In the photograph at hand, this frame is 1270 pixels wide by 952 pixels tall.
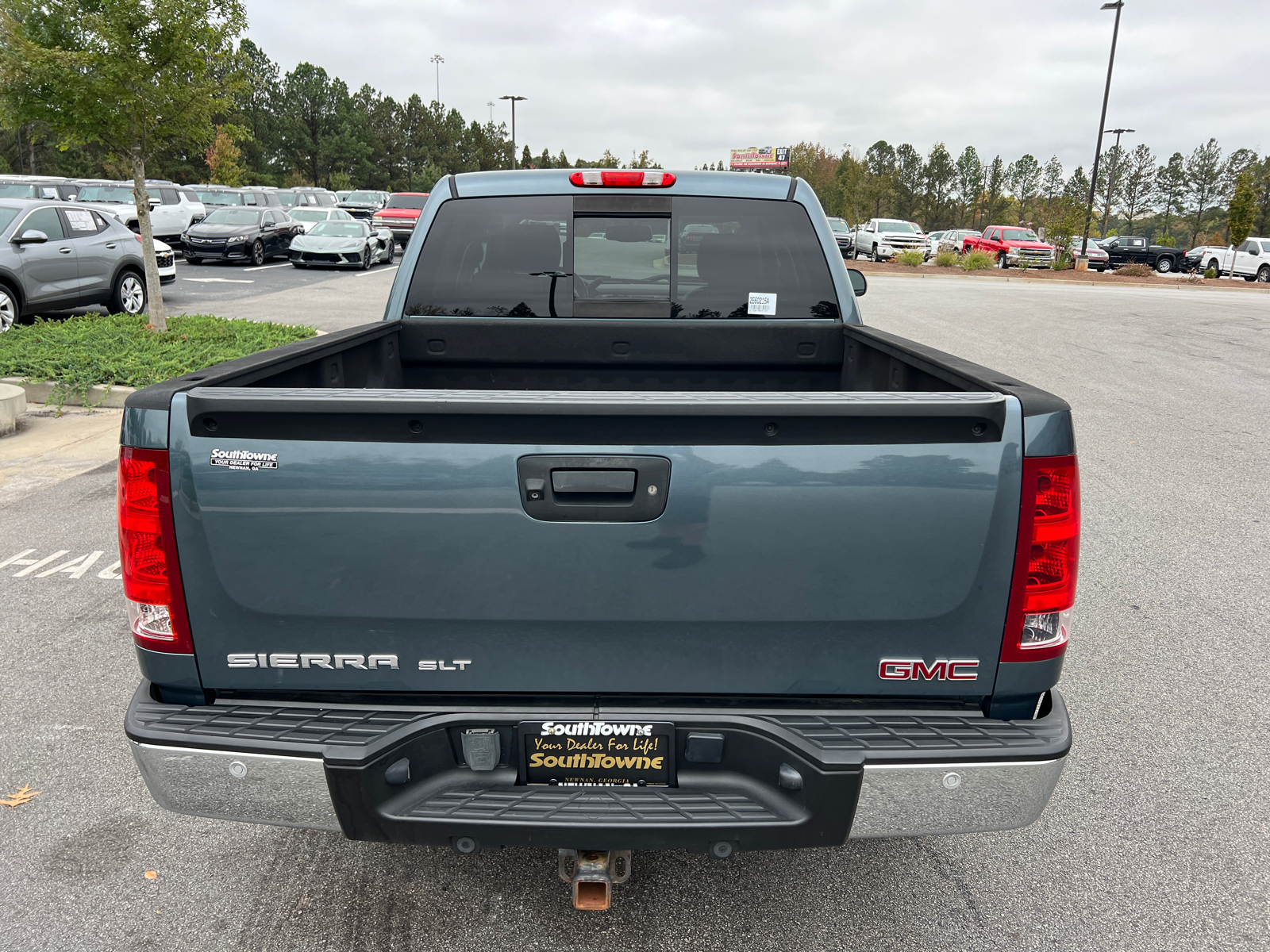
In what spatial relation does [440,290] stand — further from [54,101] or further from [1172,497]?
[54,101]

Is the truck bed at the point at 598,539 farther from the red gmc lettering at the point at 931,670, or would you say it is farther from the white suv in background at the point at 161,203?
the white suv in background at the point at 161,203

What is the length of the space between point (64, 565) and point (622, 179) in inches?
156

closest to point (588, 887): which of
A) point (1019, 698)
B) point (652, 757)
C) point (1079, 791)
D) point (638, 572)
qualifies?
point (652, 757)

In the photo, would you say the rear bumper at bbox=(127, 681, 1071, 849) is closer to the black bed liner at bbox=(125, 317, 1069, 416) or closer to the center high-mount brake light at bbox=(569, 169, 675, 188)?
the black bed liner at bbox=(125, 317, 1069, 416)

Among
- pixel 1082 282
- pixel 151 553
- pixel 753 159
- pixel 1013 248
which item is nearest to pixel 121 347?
pixel 151 553

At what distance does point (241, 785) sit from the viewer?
2.07 m

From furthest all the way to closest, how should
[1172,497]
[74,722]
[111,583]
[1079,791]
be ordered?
1. [1172,497]
2. [111,583]
3. [74,722]
4. [1079,791]

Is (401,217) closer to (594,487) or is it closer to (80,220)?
(80,220)

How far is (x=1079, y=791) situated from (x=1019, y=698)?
4.84 feet

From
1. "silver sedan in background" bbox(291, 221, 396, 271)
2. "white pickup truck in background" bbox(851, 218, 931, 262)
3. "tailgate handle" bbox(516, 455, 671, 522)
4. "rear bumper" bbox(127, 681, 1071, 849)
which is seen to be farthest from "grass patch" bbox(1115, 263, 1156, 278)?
"tailgate handle" bbox(516, 455, 671, 522)

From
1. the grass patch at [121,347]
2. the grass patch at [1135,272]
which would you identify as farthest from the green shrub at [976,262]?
the grass patch at [121,347]

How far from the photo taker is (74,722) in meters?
3.68

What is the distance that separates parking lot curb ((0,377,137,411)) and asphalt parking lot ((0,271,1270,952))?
4.21m

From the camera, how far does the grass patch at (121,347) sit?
938 cm
